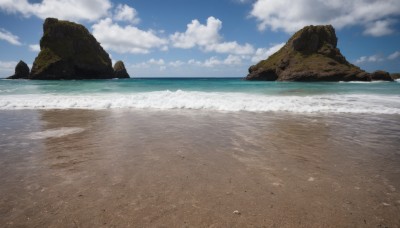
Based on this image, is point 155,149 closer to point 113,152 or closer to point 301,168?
point 113,152

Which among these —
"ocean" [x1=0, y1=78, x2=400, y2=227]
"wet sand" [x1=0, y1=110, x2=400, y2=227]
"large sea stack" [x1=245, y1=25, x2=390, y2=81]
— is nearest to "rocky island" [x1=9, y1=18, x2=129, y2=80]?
"large sea stack" [x1=245, y1=25, x2=390, y2=81]

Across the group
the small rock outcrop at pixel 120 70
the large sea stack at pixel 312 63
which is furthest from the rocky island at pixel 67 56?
the large sea stack at pixel 312 63

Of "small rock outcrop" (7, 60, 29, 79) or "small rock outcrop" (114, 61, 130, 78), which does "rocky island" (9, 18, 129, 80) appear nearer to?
"small rock outcrop" (7, 60, 29, 79)

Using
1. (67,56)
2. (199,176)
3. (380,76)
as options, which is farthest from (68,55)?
(380,76)

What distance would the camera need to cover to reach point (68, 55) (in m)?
78.4

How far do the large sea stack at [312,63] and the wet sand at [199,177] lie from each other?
59.2 metres

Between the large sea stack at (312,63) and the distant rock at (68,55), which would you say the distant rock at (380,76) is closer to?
the large sea stack at (312,63)

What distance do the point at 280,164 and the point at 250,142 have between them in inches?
58.5

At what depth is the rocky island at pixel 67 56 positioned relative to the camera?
242ft

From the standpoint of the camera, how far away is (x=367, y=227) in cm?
257

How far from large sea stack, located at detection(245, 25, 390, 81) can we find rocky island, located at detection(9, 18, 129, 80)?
5292cm

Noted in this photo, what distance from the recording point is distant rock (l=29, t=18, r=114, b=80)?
73.6 metres

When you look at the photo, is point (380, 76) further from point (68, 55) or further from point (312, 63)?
point (68, 55)

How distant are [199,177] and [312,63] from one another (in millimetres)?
68113
